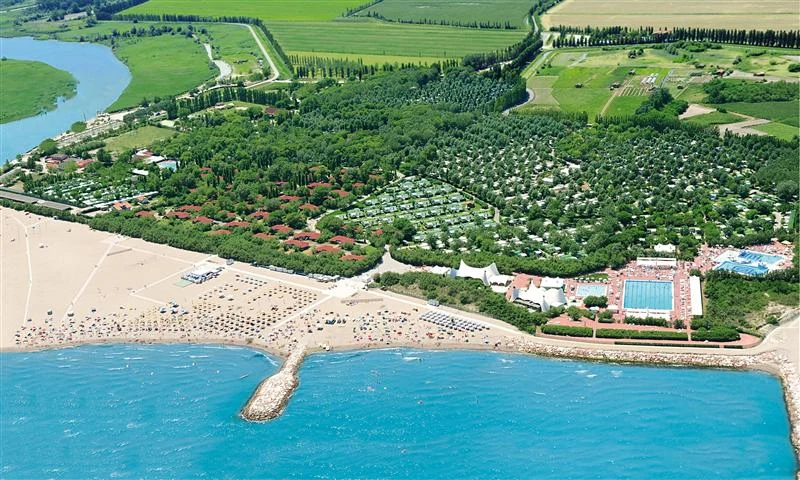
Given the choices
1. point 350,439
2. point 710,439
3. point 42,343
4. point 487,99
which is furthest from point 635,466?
point 487,99

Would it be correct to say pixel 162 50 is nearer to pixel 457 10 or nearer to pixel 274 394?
pixel 457 10

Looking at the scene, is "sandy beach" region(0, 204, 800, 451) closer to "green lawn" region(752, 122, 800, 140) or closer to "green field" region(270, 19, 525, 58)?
"green lawn" region(752, 122, 800, 140)

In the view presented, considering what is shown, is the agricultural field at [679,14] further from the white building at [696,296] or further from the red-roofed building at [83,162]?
the white building at [696,296]

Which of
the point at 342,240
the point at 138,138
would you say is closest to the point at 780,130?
Result: the point at 342,240

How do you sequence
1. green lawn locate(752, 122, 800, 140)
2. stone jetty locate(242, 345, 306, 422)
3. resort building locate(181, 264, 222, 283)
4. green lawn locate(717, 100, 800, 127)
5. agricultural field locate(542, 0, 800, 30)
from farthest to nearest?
1. agricultural field locate(542, 0, 800, 30)
2. green lawn locate(717, 100, 800, 127)
3. green lawn locate(752, 122, 800, 140)
4. resort building locate(181, 264, 222, 283)
5. stone jetty locate(242, 345, 306, 422)

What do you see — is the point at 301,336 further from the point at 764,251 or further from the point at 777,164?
→ the point at 777,164

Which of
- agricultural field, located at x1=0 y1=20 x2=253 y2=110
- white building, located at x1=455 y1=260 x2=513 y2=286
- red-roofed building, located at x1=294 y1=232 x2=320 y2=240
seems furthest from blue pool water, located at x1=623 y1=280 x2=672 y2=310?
agricultural field, located at x1=0 y1=20 x2=253 y2=110

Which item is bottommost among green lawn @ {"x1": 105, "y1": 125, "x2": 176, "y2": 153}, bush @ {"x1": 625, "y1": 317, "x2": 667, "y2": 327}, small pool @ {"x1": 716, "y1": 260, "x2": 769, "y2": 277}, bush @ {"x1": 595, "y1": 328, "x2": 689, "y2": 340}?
bush @ {"x1": 595, "y1": 328, "x2": 689, "y2": 340}
